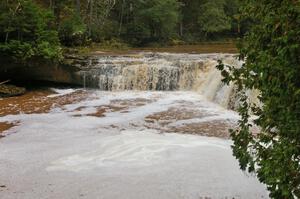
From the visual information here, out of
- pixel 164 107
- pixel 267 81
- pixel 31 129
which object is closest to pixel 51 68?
pixel 164 107

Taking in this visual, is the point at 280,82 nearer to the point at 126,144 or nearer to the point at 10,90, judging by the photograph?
the point at 126,144

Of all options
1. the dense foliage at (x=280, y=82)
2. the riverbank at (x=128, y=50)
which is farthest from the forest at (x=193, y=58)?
the riverbank at (x=128, y=50)

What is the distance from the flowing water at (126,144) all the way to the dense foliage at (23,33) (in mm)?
1734

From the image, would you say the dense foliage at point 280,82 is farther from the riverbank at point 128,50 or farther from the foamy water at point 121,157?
the riverbank at point 128,50

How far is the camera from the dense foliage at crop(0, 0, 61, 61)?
1630 centimetres

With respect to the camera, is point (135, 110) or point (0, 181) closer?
point (0, 181)

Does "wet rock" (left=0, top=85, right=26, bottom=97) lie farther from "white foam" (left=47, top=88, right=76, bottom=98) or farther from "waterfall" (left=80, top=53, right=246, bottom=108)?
"waterfall" (left=80, top=53, right=246, bottom=108)

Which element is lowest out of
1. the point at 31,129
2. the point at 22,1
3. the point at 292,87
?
the point at 31,129

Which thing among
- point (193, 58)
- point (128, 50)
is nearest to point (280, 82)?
point (193, 58)

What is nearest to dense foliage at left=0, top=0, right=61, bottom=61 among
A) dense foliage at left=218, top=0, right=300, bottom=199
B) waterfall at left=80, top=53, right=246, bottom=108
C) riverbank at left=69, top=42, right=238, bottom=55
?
waterfall at left=80, top=53, right=246, bottom=108

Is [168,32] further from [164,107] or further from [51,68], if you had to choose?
[164,107]

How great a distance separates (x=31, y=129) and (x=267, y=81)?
803cm

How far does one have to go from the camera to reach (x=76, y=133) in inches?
397

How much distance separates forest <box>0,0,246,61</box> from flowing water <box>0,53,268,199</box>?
2.34 m
